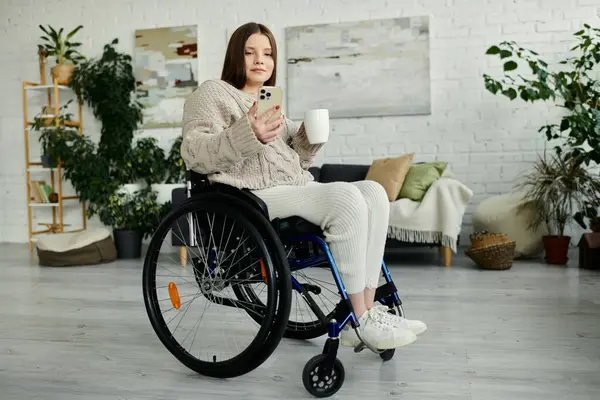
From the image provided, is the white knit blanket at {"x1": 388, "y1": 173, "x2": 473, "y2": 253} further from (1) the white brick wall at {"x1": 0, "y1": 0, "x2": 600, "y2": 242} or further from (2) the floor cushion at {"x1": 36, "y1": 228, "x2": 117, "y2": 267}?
(2) the floor cushion at {"x1": 36, "y1": 228, "x2": 117, "y2": 267}

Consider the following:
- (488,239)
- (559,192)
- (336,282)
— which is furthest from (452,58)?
(336,282)

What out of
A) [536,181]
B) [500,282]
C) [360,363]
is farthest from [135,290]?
[536,181]

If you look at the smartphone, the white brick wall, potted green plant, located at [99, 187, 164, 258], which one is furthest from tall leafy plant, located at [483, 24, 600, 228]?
potted green plant, located at [99, 187, 164, 258]

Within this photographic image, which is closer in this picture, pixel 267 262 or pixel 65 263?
pixel 267 262

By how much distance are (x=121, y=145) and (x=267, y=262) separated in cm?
373

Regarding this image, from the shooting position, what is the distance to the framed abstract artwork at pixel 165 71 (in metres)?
5.00

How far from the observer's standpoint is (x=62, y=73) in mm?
5070

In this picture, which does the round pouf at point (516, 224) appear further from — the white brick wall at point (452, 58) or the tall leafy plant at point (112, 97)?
the tall leafy plant at point (112, 97)

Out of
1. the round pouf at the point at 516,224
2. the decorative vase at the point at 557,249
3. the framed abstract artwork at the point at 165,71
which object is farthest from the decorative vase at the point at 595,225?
the framed abstract artwork at the point at 165,71

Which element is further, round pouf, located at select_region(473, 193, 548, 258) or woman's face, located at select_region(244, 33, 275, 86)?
→ round pouf, located at select_region(473, 193, 548, 258)

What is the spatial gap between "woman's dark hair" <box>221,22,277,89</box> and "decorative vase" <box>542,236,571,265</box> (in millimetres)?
2542

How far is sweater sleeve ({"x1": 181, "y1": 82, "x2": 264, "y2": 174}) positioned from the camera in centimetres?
154

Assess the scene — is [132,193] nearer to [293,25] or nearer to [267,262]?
[293,25]

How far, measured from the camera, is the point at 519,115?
173 inches
